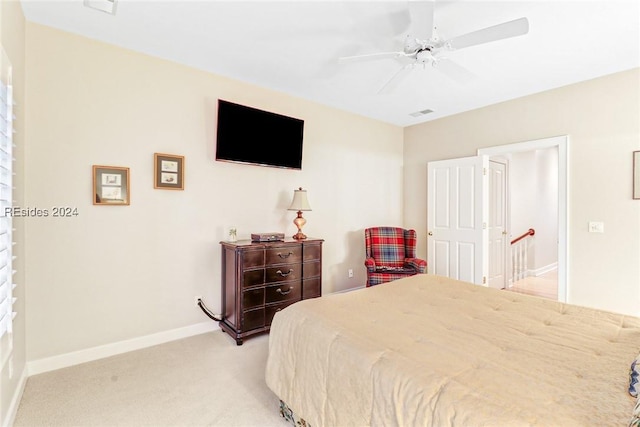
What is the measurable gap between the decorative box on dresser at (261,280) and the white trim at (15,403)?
148 cm

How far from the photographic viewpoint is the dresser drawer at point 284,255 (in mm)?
3111

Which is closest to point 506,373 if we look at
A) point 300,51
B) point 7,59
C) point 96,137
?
point 300,51

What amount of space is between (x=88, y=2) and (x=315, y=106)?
2521 mm

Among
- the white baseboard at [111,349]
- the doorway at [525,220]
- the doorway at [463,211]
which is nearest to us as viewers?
the white baseboard at [111,349]

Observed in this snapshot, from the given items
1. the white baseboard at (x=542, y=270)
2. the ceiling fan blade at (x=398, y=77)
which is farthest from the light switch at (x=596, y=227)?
the white baseboard at (x=542, y=270)

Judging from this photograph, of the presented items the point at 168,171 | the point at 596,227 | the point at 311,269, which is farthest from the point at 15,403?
the point at 596,227

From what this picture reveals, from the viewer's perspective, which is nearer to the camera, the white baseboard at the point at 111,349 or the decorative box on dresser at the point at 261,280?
the white baseboard at the point at 111,349

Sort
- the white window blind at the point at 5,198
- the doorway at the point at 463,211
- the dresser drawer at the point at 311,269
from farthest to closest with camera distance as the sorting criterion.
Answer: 1. the doorway at the point at 463,211
2. the dresser drawer at the point at 311,269
3. the white window blind at the point at 5,198

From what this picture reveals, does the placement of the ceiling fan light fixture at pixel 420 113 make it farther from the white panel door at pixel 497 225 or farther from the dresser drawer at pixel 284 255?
the dresser drawer at pixel 284 255

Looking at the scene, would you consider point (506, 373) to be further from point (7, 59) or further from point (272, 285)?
point (7, 59)

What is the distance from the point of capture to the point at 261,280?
304 centimetres

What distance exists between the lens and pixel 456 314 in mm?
1779

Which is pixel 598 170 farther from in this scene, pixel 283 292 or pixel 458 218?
pixel 283 292

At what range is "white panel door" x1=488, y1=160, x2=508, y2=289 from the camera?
4.67 metres
